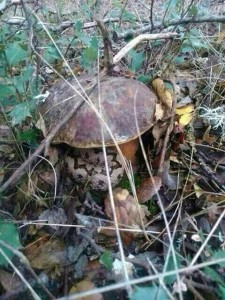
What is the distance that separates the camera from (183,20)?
7.04ft

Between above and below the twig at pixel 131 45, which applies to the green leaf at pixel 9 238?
below

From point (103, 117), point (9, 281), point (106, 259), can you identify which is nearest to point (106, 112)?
point (103, 117)

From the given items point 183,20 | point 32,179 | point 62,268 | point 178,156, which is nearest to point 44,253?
point 62,268

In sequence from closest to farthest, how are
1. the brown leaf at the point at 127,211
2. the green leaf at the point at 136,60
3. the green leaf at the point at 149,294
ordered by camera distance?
the green leaf at the point at 149,294 < the brown leaf at the point at 127,211 < the green leaf at the point at 136,60

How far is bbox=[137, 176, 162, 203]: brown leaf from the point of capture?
5.35 feet

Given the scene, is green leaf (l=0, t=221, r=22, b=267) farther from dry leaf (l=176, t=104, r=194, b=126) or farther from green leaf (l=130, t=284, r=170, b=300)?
dry leaf (l=176, t=104, r=194, b=126)

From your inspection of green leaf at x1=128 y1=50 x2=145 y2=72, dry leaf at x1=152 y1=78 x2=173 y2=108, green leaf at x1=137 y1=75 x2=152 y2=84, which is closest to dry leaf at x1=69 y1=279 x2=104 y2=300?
dry leaf at x1=152 y1=78 x2=173 y2=108

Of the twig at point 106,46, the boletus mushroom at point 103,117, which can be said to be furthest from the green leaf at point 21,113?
the twig at point 106,46

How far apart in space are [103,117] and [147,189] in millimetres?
347

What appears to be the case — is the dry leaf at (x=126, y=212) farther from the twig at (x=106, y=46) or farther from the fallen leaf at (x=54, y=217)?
the twig at (x=106, y=46)

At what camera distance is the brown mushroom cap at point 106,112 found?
1520 mm

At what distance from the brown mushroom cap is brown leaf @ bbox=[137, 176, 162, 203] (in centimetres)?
22

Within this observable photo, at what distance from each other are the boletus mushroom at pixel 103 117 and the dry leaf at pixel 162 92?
2.3 inches

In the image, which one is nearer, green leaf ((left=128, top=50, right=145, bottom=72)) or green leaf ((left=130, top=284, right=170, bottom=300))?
green leaf ((left=130, top=284, right=170, bottom=300))
